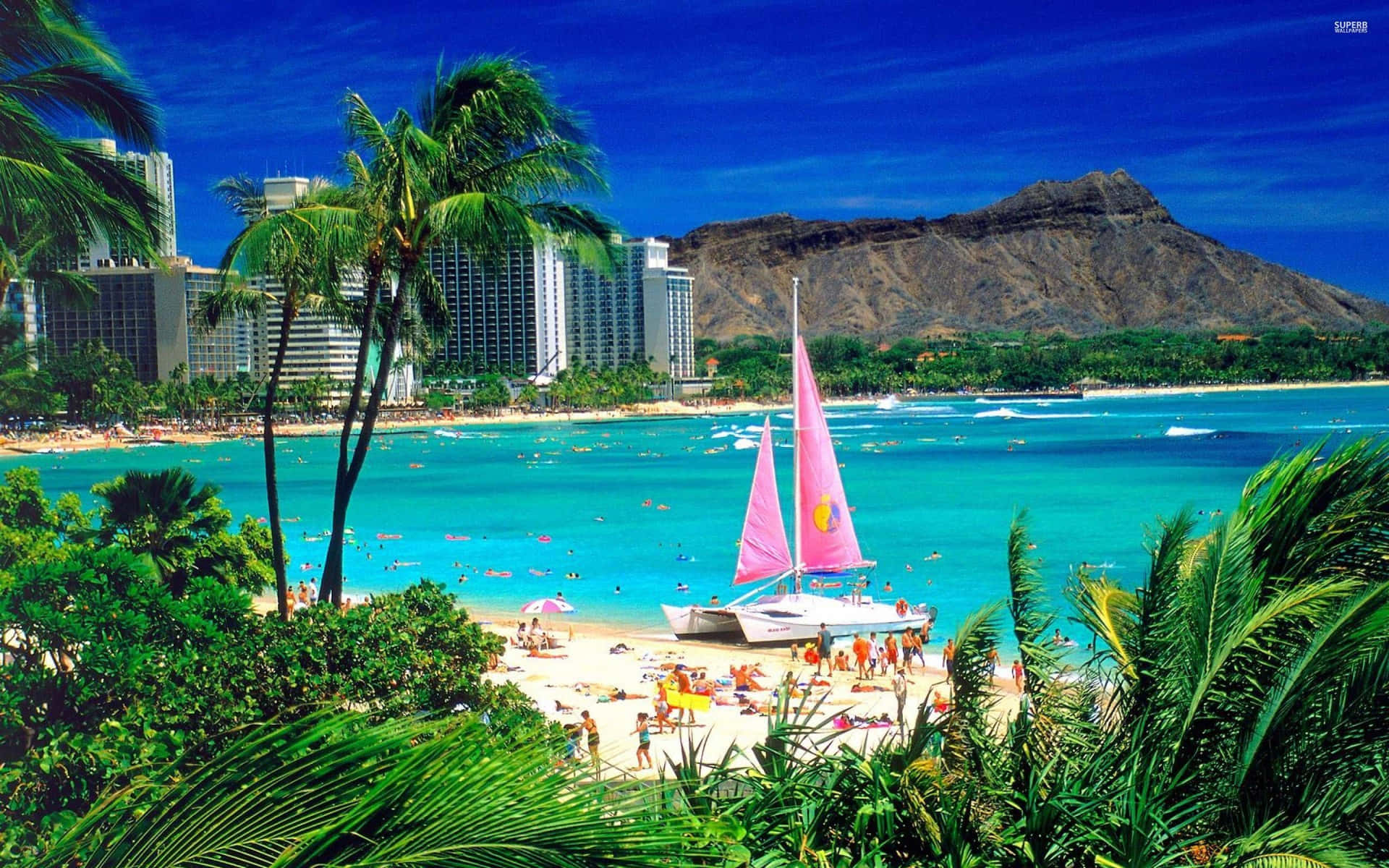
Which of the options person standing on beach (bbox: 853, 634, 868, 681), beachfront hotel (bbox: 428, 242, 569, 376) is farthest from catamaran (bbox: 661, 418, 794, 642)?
beachfront hotel (bbox: 428, 242, 569, 376)

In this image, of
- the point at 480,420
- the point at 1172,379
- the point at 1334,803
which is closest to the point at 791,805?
the point at 1334,803

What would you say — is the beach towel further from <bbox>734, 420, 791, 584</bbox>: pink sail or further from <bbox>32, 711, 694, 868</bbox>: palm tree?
<bbox>734, 420, 791, 584</bbox>: pink sail

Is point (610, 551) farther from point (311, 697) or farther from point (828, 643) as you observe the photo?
point (311, 697)

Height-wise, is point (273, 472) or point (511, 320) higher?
point (511, 320)

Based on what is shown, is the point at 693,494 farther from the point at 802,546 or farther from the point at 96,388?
the point at 96,388

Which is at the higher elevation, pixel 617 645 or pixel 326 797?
pixel 326 797

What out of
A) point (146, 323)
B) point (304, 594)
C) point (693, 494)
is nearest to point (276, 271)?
point (304, 594)
